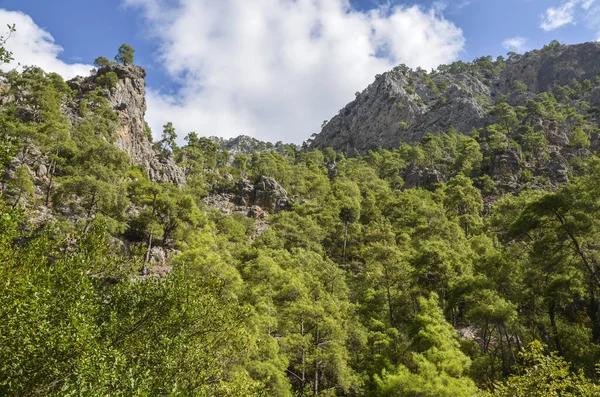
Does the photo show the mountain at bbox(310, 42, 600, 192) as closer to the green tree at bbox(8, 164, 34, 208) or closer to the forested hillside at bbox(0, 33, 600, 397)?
the forested hillside at bbox(0, 33, 600, 397)

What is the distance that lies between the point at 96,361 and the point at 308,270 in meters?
28.0

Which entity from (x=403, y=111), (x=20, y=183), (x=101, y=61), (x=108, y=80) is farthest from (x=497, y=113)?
(x=20, y=183)

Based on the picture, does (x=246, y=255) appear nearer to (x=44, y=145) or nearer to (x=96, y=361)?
(x=44, y=145)

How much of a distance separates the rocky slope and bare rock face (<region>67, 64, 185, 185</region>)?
260ft

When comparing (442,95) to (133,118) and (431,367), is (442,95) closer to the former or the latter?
(133,118)

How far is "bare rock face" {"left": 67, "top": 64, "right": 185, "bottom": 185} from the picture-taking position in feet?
229

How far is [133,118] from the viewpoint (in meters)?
77.3

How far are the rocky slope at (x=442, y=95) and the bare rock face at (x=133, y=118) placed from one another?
260 ft

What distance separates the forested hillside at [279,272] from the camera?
38.9ft

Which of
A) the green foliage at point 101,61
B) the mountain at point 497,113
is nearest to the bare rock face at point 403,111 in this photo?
the mountain at point 497,113

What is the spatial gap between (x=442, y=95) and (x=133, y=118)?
10928 centimetres

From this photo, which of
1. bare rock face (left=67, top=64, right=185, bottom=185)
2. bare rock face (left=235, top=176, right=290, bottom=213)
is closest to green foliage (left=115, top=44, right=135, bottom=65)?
bare rock face (left=67, top=64, right=185, bottom=185)

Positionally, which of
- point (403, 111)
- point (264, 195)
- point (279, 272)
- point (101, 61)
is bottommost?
point (279, 272)

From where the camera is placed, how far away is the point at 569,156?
75062 mm
